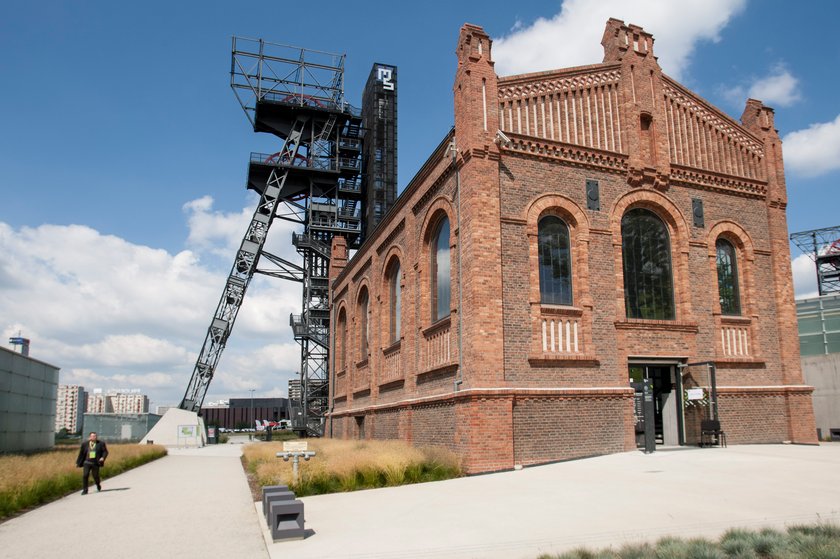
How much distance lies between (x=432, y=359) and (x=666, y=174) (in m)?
9.14

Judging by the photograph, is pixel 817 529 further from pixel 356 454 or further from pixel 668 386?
pixel 668 386

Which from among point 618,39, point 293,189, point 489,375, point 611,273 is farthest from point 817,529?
point 293,189

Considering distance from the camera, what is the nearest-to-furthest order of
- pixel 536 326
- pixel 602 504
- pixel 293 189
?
pixel 602 504 < pixel 536 326 < pixel 293 189

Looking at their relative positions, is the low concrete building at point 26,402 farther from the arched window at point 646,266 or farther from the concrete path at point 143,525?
the arched window at point 646,266

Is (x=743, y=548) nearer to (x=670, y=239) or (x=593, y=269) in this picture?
(x=593, y=269)

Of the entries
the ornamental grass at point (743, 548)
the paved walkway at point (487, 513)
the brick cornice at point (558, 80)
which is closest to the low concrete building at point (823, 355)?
the paved walkway at point (487, 513)

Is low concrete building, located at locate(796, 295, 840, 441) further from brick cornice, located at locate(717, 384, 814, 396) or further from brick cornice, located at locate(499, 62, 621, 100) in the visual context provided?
brick cornice, located at locate(499, 62, 621, 100)

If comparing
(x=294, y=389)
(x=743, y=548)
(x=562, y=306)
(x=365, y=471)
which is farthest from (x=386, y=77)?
(x=743, y=548)

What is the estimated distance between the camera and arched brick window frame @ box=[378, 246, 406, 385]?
80.6 feet

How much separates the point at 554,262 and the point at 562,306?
1.29 m

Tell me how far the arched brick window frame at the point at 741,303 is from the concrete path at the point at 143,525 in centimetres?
1443

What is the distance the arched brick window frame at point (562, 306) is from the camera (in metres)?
17.8

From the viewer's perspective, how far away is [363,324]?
32.2 m

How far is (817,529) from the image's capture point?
8094mm
